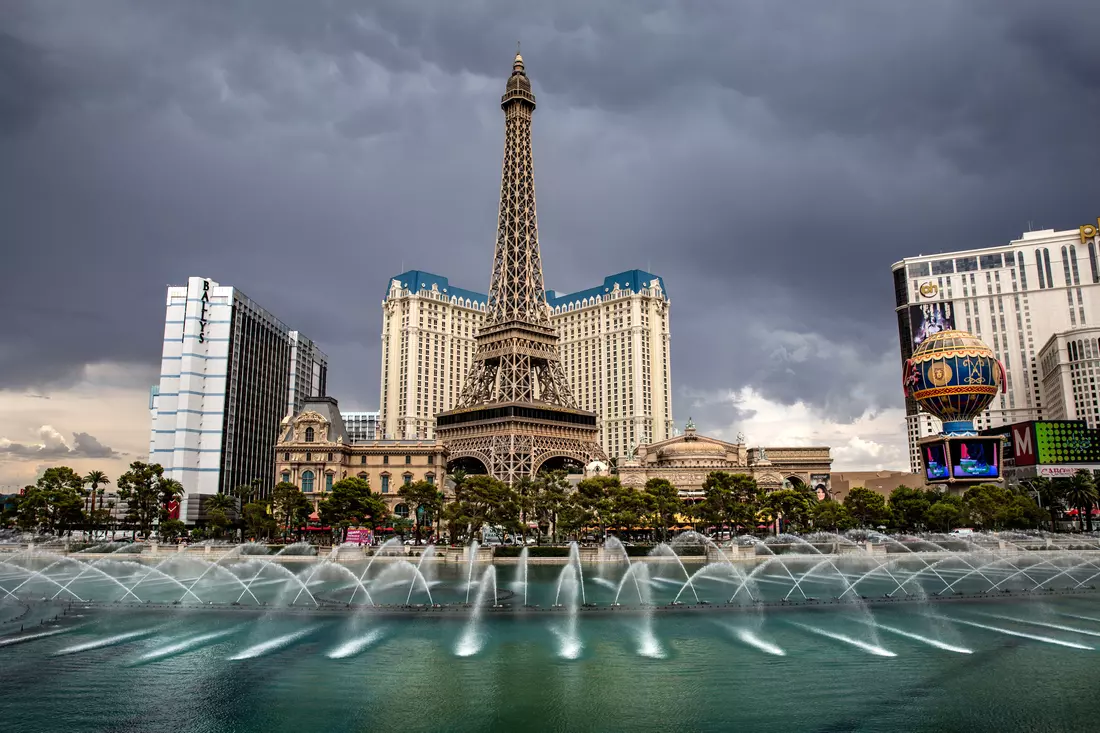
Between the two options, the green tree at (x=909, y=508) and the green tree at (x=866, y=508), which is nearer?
the green tree at (x=866, y=508)

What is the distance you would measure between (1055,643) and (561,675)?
25336 mm

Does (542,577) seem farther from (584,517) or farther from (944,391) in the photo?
(944,391)

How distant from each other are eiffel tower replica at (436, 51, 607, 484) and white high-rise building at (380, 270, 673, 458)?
4243 cm

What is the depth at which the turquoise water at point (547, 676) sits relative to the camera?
25500 mm

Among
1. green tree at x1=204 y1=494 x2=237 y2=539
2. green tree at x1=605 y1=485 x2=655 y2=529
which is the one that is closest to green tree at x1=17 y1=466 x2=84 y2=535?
green tree at x1=204 y1=494 x2=237 y2=539

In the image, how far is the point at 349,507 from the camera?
3713 inches

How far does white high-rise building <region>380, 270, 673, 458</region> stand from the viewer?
610 ft

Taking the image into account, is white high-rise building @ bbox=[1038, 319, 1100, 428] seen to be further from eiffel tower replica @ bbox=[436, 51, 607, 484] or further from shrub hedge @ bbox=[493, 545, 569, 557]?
shrub hedge @ bbox=[493, 545, 569, 557]

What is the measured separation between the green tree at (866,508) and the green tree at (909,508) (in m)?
1.85

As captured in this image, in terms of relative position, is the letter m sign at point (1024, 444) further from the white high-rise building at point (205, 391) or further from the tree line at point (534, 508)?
the white high-rise building at point (205, 391)

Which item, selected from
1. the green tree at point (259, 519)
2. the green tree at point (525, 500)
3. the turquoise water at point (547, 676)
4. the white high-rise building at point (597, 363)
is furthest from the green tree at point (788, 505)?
the white high-rise building at point (597, 363)

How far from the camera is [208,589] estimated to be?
58.7 m

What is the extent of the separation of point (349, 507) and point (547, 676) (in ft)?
224

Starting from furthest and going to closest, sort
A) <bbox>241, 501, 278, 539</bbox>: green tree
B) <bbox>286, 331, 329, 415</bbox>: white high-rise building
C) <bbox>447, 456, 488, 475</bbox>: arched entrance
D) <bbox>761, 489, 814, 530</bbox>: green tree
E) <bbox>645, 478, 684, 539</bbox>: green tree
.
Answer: <bbox>286, 331, 329, 415</bbox>: white high-rise building → <bbox>447, 456, 488, 475</bbox>: arched entrance → <bbox>761, 489, 814, 530</bbox>: green tree → <bbox>645, 478, 684, 539</bbox>: green tree → <bbox>241, 501, 278, 539</bbox>: green tree
